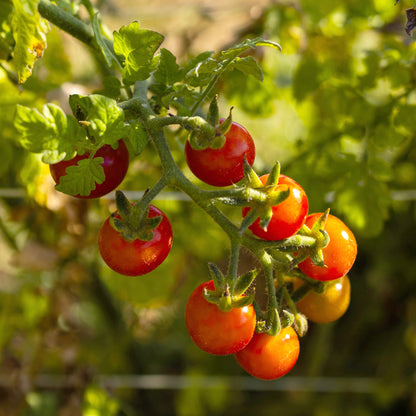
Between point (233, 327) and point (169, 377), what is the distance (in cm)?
127

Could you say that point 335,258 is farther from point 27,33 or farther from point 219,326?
point 27,33

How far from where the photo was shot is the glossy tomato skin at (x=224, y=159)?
0.53 m

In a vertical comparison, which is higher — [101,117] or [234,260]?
[101,117]

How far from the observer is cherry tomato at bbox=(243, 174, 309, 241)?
490mm

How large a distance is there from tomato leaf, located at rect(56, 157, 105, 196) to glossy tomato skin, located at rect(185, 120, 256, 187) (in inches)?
4.1

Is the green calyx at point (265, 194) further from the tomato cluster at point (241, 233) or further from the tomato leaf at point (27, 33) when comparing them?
the tomato leaf at point (27, 33)

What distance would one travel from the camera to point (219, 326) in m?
0.52

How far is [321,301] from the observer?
629mm

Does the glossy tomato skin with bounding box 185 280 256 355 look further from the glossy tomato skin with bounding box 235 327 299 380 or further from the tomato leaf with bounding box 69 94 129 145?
the tomato leaf with bounding box 69 94 129 145

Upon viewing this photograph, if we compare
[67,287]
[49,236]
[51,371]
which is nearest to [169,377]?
[51,371]

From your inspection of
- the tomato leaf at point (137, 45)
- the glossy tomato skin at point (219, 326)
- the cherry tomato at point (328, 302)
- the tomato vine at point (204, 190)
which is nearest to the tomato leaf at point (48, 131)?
the tomato vine at point (204, 190)

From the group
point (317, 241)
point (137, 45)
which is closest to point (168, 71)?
point (137, 45)

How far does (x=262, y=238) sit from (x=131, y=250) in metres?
0.15

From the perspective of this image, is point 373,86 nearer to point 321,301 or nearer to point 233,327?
point 321,301
